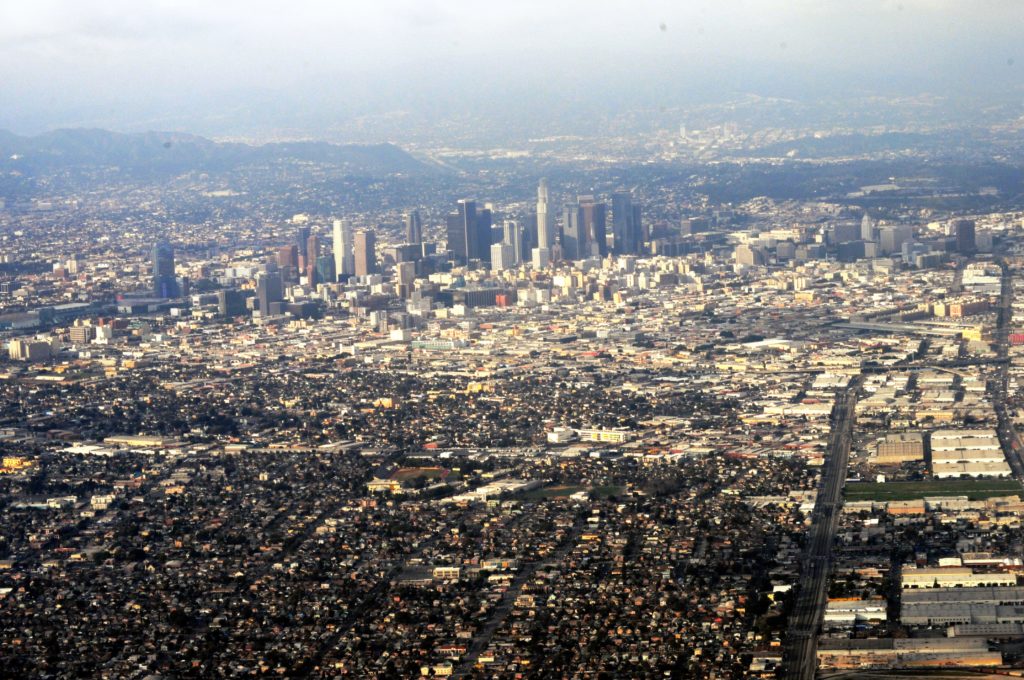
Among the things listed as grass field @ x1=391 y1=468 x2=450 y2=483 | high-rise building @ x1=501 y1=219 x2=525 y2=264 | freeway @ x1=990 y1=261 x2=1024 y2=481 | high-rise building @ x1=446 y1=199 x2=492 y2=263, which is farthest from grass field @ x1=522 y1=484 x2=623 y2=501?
high-rise building @ x1=446 y1=199 x2=492 y2=263

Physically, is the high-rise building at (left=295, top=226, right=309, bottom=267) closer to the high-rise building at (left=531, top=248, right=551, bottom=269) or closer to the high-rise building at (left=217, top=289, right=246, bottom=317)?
the high-rise building at (left=531, top=248, right=551, bottom=269)

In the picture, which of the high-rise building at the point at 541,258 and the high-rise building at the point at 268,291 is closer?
the high-rise building at the point at 268,291

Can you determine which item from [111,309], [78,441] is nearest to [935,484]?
[78,441]

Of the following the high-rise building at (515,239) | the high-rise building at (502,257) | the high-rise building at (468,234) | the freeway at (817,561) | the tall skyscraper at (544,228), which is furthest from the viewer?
the tall skyscraper at (544,228)

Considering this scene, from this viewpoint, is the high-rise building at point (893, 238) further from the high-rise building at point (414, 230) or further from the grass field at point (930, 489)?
the grass field at point (930, 489)

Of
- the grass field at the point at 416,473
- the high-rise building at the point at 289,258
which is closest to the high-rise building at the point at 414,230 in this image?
the high-rise building at the point at 289,258

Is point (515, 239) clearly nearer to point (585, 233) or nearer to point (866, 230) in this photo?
point (585, 233)
